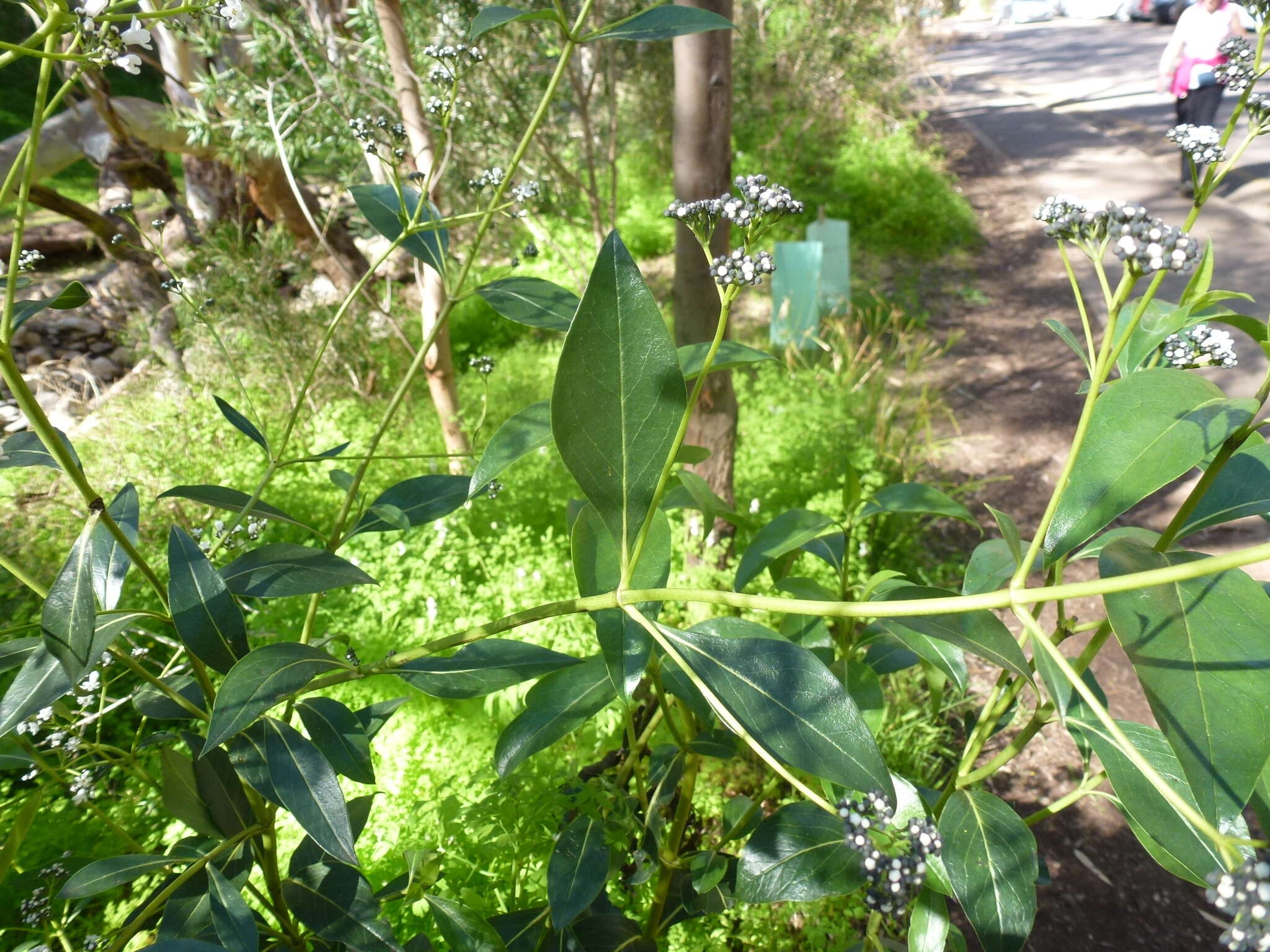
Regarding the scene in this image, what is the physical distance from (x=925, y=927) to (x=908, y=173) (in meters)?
7.73

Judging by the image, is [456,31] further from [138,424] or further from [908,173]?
[908,173]

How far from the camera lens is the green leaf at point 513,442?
82 centimetres

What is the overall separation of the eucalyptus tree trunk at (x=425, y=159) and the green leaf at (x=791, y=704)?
67.2 inches

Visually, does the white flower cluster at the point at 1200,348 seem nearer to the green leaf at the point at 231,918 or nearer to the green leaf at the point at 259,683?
the green leaf at the point at 259,683

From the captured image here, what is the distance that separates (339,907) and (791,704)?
0.66 meters

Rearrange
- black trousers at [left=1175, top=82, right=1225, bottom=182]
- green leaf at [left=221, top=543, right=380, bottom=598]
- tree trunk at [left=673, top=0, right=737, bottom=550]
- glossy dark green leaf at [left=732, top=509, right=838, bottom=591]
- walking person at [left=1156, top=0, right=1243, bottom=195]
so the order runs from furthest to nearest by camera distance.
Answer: black trousers at [left=1175, top=82, right=1225, bottom=182] < walking person at [left=1156, top=0, right=1243, bottom=195] < tree trunk at [left=673, top=0, right=737, bottom=550] < glossy dark green leaf at [left=732, top=509, right=838, bottom=591] < green leaf at [left=221, top=543, right=380, bottom=598]

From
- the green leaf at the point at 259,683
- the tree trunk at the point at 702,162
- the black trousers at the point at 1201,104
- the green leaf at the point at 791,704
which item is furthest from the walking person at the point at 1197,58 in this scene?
the green leaf at the point at 259,683

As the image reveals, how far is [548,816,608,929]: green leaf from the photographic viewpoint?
0.90 metres

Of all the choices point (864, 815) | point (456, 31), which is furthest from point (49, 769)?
point (456, 31)

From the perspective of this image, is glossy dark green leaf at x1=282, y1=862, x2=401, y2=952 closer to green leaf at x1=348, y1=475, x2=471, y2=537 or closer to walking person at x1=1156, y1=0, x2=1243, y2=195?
green leaf at x1=348, y1=475, x2=471, y2=537

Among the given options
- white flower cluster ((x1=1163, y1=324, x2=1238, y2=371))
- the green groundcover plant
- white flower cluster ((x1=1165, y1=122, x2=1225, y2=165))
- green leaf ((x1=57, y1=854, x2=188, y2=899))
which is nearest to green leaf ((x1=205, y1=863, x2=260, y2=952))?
the green groundcover plant

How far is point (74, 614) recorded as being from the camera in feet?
2.01

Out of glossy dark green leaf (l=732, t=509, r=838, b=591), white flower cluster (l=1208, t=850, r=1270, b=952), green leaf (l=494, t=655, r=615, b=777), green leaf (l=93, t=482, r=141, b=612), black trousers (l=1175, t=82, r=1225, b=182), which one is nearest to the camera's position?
white flower cluster (l=1208, t=850, r=1270, b=952)

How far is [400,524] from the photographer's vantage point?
0.98 metres
